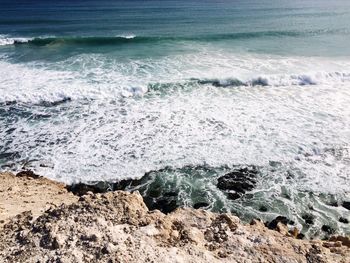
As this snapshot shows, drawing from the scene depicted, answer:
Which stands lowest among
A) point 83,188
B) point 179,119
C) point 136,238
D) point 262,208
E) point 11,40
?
point 262,208

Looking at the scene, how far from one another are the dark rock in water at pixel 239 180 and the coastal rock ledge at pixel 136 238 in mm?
2450

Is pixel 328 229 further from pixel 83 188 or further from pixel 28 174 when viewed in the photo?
pixel 28 174

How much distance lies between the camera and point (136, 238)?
Result: 19.7 feet

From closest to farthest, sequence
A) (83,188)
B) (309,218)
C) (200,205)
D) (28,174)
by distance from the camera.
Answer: (309,218), (200,205), (83,188), (28,174)

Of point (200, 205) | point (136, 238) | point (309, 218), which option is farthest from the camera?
point (200, 205)

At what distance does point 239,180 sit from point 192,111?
195 inches

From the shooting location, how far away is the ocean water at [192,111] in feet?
32.6

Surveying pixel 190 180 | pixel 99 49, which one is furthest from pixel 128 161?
pixel 99 49

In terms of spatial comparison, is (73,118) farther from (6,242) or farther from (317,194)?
(317,194)

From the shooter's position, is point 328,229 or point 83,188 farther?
point 83,188

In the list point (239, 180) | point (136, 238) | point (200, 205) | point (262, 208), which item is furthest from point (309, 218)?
point (136, 238)

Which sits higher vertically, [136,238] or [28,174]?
[136,238]

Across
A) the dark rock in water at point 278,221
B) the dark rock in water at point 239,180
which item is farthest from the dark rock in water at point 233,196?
the dark rock in water at point 278,221

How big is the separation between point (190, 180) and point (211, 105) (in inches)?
218
